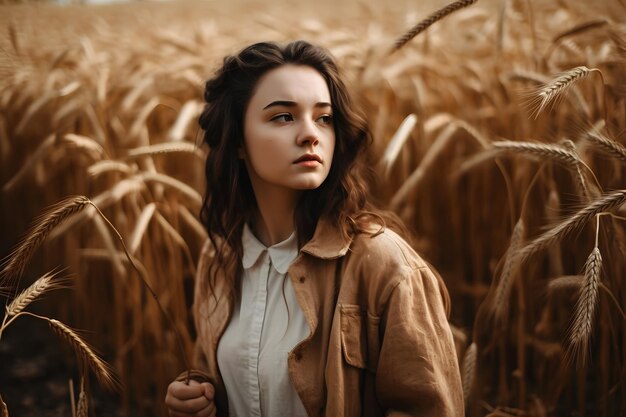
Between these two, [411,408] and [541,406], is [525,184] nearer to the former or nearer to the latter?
[541,406]

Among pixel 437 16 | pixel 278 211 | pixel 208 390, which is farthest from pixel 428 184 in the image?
pixel 208 390

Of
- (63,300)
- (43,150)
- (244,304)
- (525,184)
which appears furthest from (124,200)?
(525,184)

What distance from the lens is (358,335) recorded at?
1.05 m

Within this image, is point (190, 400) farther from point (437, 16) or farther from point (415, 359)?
point (437, 16)

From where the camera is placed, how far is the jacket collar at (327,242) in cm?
108

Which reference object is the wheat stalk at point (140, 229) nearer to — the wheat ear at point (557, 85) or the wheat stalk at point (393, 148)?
the wheat stalk at point (393, 148)

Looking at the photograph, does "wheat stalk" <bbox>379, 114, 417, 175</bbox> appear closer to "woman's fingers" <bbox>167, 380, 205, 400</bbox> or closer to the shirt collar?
the shirt collar

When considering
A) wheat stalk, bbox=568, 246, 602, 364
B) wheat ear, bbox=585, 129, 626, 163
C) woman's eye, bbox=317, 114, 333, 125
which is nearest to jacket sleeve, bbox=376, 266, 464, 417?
wheat stalk, bbox=568, 246, 602, 364

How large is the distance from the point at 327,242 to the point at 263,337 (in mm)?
261

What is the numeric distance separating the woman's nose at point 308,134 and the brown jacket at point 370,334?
19cm

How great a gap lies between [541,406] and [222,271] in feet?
3.25

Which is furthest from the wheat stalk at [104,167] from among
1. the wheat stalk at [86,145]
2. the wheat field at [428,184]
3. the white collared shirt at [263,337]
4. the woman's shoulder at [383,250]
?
the woman's shoulder at [383,250]

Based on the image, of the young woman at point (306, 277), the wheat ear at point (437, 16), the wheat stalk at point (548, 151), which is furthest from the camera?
the wheat ear at point (437, 16)

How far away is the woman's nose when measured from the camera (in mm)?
1063
